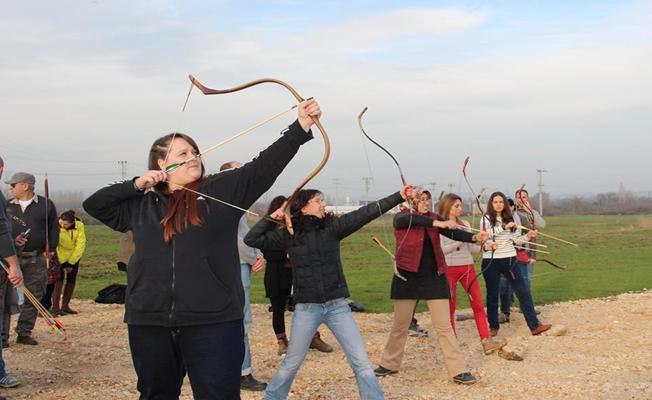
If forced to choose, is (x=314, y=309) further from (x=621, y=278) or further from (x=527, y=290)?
(x=621, y=278)

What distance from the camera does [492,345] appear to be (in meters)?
8.66

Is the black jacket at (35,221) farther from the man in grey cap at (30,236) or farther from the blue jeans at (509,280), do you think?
the blue jeans at (509,280)

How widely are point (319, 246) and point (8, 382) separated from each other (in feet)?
11.3

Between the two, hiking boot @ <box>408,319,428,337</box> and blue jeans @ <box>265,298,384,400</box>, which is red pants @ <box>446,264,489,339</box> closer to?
hiking boot @ <box>408,319,428,337</box>

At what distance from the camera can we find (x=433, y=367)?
324 inches

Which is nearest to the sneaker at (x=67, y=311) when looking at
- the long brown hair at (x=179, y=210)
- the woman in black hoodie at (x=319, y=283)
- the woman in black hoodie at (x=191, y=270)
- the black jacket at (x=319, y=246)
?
the black jacket at (x=319, y=246)

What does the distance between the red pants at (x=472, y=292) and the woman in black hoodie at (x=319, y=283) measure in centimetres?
308

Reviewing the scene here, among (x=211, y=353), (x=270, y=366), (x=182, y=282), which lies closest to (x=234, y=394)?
(x=211, y=353)

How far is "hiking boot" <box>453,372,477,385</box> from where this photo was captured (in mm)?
7223

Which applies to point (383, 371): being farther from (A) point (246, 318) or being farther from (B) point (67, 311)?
(B) point (67, 311)

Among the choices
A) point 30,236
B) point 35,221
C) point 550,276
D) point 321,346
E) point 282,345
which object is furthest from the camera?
point 550,276

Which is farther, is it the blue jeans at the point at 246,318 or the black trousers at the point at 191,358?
the blue jeans at the point at 246,318

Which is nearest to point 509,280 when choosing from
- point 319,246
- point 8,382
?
point 319,246

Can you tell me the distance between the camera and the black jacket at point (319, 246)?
588 centimetres
